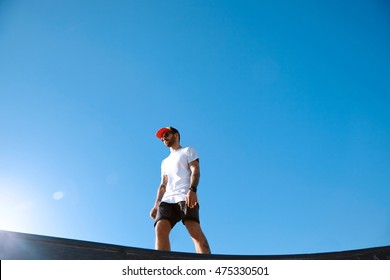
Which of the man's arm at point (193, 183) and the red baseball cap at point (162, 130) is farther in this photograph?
the red baseball cap at point (162, 130)

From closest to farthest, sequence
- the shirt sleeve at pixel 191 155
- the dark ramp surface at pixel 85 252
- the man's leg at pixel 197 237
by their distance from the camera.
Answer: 1. the dark ramp surface at pixel 85 252
2. the man's leg at pixel 197 237
3. the shirt sleeve at pixel 191 155

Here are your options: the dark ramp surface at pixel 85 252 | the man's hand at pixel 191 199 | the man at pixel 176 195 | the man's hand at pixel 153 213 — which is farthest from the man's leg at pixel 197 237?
the dark ramp surface at pixel 85 252

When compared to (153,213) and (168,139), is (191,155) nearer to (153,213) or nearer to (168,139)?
(168,139)

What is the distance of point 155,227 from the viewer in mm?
3895

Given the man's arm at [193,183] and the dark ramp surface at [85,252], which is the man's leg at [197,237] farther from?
the dark ramp surface at [85,252]

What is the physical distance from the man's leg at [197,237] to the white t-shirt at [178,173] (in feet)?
1.16

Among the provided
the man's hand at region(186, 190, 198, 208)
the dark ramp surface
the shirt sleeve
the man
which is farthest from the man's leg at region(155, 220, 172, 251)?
the dark ramp surface

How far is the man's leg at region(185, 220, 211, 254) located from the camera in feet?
11.9

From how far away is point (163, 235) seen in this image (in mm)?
3744

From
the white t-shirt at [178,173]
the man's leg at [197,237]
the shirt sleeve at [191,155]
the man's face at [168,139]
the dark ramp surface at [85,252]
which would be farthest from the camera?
the man's face at [168,139]

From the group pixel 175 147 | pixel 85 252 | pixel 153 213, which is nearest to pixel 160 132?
pixel 175 147

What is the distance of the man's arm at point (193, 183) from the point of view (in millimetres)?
3850
